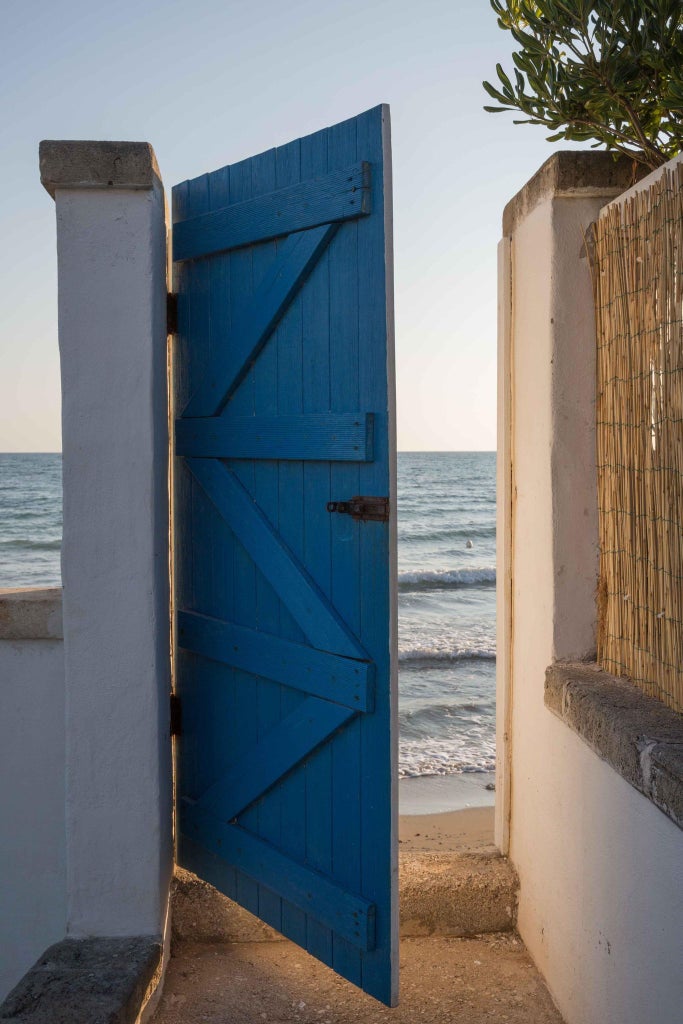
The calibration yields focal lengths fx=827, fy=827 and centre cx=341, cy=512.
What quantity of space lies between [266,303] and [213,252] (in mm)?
331

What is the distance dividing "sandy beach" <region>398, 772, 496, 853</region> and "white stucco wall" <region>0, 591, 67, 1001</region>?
2.13 metres

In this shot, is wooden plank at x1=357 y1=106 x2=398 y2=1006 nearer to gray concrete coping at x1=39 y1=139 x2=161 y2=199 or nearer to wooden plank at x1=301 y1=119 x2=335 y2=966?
wooden plank at x1=301 y1=119 x2=335 y2=966

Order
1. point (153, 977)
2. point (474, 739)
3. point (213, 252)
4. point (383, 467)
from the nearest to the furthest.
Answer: point (383, 467) → point (153, 977) → point (213, 252) → point (474, 739)

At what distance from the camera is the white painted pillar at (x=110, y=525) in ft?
8.50

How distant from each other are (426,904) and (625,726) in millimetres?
1320

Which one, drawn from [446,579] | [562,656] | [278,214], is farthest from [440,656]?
[278,214]

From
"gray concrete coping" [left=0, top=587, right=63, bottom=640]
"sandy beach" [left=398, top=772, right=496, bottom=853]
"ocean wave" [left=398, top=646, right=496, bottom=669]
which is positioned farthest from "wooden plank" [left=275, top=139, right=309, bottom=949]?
"ocean wave" [left=398, top=646, right=496, bottom=669]

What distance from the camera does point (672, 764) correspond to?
6.03 feet

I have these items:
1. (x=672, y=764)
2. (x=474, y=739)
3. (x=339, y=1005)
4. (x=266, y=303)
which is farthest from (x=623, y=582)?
(x=474, y=739)

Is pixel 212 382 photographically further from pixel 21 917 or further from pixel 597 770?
pixel 21 917

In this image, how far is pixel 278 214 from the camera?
8.23ft

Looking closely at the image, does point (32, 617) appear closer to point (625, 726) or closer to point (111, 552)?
point (111, 552)

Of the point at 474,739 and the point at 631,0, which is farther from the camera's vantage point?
the point at 474,739

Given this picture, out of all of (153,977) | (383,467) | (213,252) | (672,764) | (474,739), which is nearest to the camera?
(672,764)
